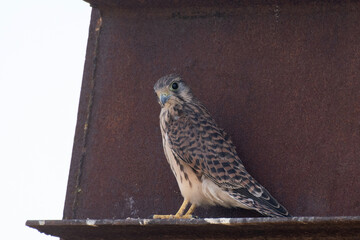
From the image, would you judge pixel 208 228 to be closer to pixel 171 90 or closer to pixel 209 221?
pixel 209 221

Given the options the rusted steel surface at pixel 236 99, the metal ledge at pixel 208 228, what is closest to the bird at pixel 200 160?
the rusted steel surface at pixel 236 99

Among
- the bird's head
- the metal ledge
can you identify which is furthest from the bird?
the metal ledge

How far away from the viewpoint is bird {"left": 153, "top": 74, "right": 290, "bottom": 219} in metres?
4.66

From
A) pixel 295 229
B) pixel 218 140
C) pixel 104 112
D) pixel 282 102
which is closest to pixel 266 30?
pixel 282 102

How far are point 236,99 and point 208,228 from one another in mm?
1153

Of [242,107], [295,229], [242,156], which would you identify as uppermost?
[242,107]

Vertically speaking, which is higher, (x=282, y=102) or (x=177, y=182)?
(x=282, y=102)

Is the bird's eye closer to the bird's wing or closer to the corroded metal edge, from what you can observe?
the bird's wing

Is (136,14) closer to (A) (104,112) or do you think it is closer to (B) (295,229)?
(A) (104,112)

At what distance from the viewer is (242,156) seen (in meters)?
5.01

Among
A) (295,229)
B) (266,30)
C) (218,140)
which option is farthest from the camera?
(266,30)

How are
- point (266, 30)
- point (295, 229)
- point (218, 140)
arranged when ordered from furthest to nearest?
1. point (266, 30)
2. point (218, 140)
3. point (295, 229)

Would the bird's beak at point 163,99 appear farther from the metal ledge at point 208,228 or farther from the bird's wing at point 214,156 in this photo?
the metal ledge at point 208,228

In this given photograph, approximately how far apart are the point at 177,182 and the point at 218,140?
40 cm
